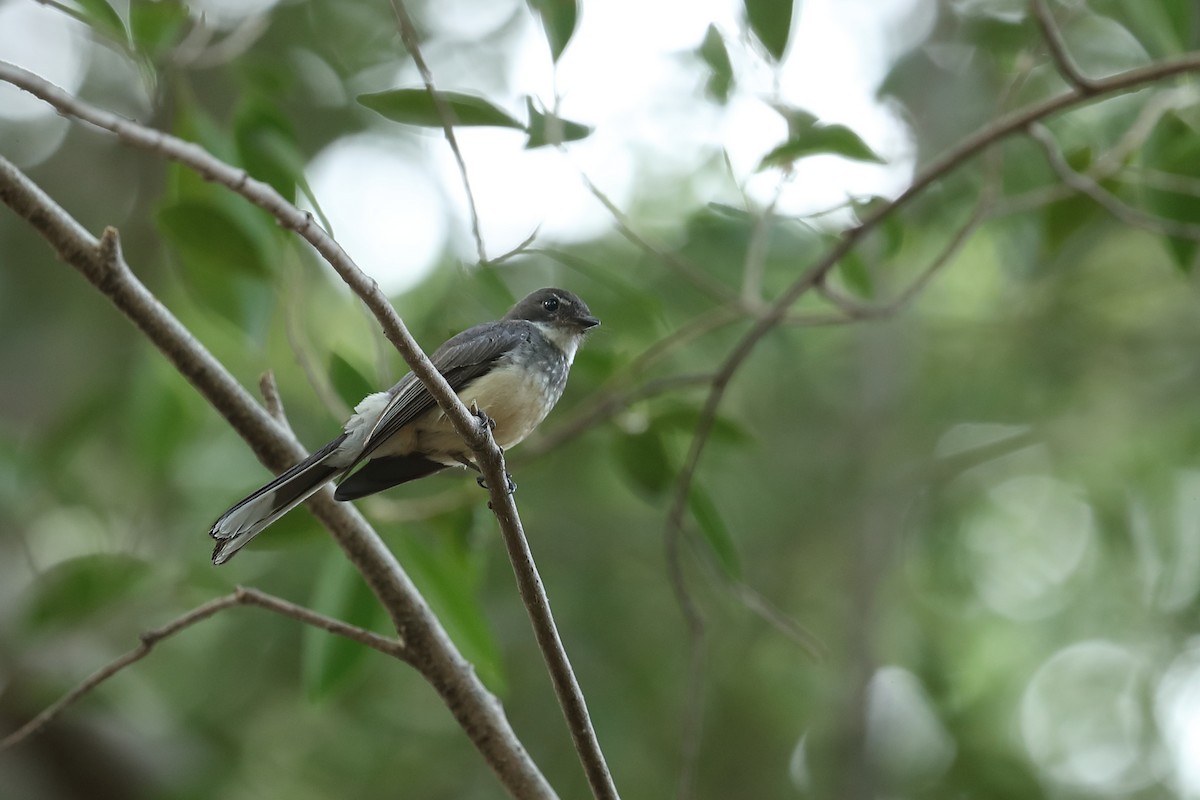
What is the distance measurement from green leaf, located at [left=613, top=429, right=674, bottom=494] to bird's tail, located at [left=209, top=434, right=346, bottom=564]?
115 cm

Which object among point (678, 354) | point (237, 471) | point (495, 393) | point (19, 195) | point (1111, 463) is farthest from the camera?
point (1111, 463)

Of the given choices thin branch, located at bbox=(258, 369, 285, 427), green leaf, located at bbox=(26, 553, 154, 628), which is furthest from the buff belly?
green leaf, located at bbox=(26, 553, 154, 628)

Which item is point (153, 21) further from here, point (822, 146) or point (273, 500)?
point (822, 146)

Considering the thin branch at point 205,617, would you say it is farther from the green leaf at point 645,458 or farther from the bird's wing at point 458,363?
the green leaf at point 645,458

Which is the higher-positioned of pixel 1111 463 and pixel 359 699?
pixel 359 699

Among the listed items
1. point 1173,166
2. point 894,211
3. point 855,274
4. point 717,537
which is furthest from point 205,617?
point 1173,166

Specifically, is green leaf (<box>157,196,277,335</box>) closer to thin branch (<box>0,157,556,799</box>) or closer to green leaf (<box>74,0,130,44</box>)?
green leaf (<box>74,0,130,44</box>)

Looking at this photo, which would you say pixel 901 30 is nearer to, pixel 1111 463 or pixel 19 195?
pixel 1111 463

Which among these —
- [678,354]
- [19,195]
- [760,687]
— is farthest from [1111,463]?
[19,195]

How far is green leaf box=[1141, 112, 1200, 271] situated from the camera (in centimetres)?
357

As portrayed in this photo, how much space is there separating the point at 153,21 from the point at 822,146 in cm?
188

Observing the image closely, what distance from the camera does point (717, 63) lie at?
3.75 meters

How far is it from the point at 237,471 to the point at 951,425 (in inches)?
158

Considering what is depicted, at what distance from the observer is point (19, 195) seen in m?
2.49
